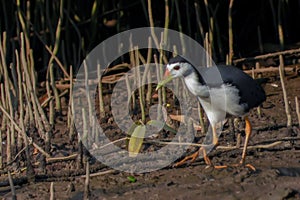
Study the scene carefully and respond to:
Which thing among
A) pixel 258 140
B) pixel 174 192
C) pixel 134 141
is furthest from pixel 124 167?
pixel 258 140

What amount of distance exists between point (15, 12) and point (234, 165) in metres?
2.77

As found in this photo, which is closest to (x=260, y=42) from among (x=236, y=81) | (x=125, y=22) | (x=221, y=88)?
(x=125, y=22)

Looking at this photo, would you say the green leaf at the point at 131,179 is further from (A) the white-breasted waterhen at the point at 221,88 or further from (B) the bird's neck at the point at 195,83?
(B) the bird's neck at the point at 195,83

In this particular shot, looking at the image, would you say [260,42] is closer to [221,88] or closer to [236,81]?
[236,81]

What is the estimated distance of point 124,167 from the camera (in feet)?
17.0

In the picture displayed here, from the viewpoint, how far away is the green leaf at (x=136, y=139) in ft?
17.1

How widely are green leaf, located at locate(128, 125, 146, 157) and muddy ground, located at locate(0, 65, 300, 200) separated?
0.67ft

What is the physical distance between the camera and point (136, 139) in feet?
17.1

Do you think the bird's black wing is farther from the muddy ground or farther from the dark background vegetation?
the dark background vegetation

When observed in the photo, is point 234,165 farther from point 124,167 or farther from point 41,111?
point 41,111

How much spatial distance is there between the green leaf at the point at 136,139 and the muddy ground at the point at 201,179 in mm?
204

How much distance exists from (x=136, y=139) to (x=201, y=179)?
56 centimetres

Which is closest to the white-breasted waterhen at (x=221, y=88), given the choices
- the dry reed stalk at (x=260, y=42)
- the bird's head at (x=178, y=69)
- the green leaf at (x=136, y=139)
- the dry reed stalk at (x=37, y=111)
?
the bird's head at (x=178, y=69)

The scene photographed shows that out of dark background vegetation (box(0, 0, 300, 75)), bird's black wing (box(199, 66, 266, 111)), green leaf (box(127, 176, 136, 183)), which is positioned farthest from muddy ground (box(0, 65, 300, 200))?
dark background vegetation (box(0, 0, 300, 75))
